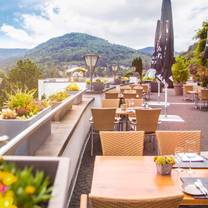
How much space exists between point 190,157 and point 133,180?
70cm

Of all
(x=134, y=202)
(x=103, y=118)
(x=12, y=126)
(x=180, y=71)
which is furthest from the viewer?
(x=180, y=71)

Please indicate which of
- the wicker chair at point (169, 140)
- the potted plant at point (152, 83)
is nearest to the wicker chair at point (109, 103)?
the wicker chair at point (169, 140)

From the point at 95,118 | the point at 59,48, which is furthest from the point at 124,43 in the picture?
the point at 95,118

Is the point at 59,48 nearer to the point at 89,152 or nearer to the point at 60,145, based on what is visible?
the point at 89,152

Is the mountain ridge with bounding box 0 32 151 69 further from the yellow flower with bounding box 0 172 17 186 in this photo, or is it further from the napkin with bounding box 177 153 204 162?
the yellow flower with bounding box 0 172 17 186

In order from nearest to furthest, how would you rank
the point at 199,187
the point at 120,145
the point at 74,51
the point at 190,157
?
the point at 199,187 < the point at 190,157 < the point at 120,145 < the point at 74,51

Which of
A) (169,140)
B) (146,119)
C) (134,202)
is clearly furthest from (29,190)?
(146,119)

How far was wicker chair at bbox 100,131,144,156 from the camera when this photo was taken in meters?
3.78

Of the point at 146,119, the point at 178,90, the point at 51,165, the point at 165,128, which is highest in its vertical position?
the point at 51,165

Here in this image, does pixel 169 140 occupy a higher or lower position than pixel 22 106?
lower

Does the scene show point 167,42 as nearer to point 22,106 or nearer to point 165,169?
point 22,106

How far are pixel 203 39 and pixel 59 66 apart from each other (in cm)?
2602

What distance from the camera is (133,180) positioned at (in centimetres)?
263

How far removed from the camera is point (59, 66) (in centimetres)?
4150
